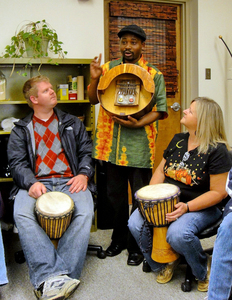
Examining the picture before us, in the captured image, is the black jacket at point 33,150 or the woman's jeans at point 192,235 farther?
the black jacket at point 33,150

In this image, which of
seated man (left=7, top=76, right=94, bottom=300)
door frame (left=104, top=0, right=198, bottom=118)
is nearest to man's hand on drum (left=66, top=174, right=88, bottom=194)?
seated man (left=7, top=76, right=94, bottom=300)

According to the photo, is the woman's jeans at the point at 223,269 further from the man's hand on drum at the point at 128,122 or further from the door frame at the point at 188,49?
the door frame at the point at 188,49

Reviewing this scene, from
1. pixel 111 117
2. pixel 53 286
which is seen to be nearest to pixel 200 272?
pixel 53 286

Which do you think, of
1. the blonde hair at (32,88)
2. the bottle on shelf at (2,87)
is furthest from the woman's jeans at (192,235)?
the bottle on shelf at (2,87)

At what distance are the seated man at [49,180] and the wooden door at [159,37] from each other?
1.35 meters

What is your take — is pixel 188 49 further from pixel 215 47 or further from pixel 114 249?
pixel 114 249

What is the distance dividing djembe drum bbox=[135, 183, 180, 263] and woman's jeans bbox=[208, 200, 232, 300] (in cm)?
43

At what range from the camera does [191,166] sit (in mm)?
2066

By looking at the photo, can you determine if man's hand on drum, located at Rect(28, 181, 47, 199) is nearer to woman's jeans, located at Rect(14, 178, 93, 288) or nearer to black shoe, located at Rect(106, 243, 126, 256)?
woman's jeans, located at Rect(14, 178, 93, 288)

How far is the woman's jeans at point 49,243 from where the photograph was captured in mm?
1992

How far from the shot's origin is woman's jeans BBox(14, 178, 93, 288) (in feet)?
6.54

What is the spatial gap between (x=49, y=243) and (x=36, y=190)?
1.18ft

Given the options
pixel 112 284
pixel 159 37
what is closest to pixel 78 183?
pixel 112 284

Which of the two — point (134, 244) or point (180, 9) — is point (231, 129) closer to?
point (180, 9)
